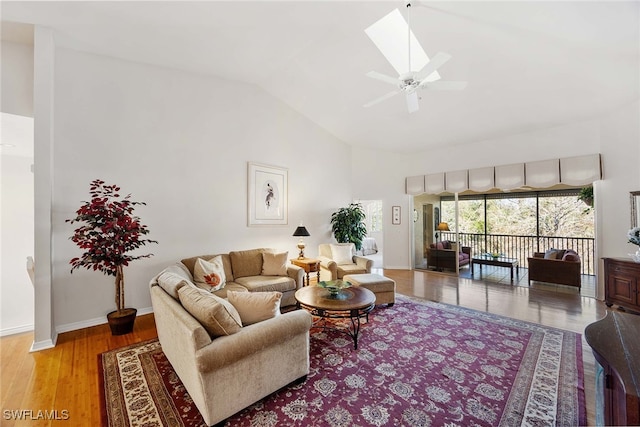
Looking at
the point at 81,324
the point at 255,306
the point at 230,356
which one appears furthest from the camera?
the point at 81,324

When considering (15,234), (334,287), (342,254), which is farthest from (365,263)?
(15,234)

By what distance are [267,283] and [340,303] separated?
55.1 inches

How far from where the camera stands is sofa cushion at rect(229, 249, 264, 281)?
4.13 meters

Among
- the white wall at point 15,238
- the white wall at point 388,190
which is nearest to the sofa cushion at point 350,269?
the white wall at point 388,190

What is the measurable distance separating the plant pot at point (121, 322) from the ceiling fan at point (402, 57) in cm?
406

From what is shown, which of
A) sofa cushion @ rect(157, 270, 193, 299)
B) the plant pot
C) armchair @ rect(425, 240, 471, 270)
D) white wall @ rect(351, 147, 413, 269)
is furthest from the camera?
white wall @ rect(351, 147, 413, 269)

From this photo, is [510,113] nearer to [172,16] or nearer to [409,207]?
[409,207]

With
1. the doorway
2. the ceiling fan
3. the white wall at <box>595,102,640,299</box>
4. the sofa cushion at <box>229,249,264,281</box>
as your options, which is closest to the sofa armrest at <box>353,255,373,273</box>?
the sofa cushion at <box>229,249,264,281</box>

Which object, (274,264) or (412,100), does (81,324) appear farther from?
(412,100)

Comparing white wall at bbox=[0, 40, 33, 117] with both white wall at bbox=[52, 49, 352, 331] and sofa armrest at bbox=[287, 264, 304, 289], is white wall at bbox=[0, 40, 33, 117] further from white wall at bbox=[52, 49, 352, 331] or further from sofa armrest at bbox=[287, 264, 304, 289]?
sofa armrest at bbox=[287, 264, 304, 289]

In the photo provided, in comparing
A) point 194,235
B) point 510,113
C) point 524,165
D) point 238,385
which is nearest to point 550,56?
point 510,113

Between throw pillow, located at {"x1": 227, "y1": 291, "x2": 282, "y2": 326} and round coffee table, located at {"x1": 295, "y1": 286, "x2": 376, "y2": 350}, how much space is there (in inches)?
30.6

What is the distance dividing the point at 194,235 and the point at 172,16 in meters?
2.89

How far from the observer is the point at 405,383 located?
2.13 meters
